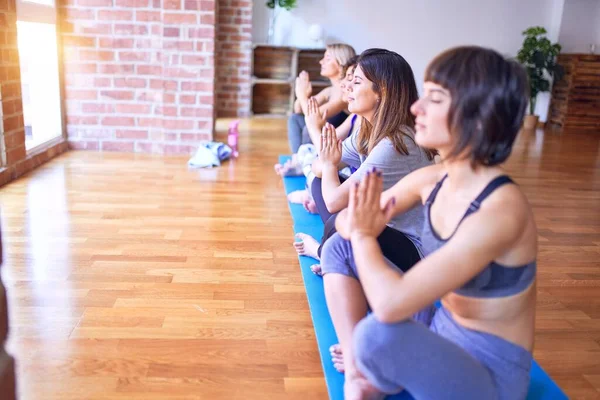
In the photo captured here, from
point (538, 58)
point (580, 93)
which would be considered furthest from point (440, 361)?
point (580, 93)

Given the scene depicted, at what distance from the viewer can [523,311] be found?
1.14m

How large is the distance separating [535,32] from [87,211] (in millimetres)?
6369

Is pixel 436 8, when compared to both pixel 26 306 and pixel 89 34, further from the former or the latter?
pixel 26 306

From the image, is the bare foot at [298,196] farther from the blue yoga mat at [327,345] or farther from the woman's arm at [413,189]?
the woman's arm at [413,189]

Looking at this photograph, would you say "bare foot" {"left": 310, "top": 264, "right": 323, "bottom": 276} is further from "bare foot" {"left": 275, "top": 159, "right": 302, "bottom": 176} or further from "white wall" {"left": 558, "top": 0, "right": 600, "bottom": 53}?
"white wall" {"left": 558, "top": 0, "right": 600, "bottom": 53}

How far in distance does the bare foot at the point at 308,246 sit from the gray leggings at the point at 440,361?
45.6 inches

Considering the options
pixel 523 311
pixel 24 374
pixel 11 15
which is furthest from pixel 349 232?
pixel 11 15

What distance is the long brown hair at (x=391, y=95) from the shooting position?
176cm

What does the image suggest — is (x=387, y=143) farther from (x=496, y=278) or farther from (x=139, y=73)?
(x=139, y=73)

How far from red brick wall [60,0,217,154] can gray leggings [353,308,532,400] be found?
3406mm

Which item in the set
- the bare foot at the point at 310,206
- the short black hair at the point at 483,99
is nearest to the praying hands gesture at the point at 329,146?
the short black hair at the point at 483,99

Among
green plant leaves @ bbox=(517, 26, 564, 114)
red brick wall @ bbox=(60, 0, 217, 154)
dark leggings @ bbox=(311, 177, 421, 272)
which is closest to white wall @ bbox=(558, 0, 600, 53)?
green plant leaves @ bbox=(517, 26, 564, 114)

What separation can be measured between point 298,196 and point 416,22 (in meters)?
4.90

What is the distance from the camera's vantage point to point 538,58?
6992mm
